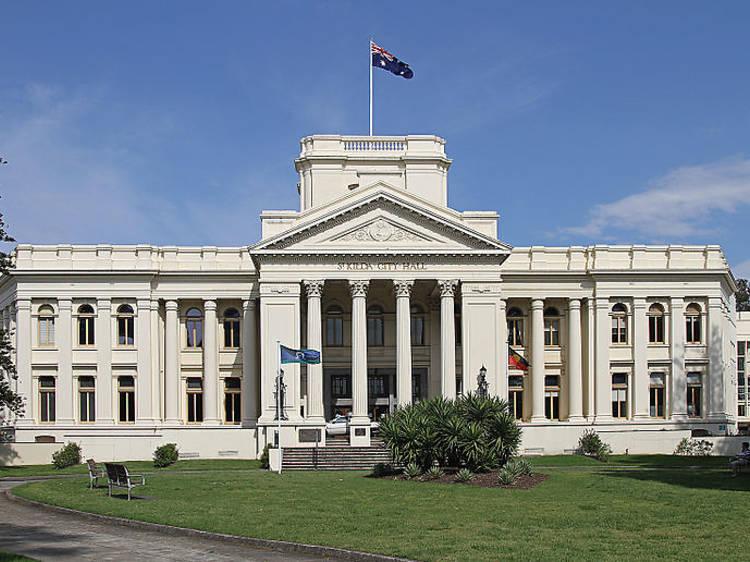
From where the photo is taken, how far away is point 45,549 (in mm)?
19828

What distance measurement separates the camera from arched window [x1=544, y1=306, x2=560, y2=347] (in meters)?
64.0

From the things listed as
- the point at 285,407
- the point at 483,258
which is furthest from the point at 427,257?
the point at 285,407

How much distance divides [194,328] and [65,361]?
26.6 feet

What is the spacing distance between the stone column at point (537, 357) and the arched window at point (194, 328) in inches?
829

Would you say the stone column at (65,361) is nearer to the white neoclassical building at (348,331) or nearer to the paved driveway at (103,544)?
the white neoclassical building at (348,331)

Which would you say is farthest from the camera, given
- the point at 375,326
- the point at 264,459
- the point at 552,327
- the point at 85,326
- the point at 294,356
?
the point at 552,327

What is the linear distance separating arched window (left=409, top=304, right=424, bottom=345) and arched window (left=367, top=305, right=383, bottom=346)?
77.8 inches

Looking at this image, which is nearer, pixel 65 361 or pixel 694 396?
pixel 65 361

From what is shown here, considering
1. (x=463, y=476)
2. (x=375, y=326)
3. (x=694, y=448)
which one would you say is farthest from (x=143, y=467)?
(x=694, y=448)

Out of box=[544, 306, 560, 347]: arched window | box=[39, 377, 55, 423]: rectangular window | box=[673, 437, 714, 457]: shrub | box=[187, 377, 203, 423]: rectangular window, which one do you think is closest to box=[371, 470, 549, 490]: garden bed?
box=[673, 437, 714, 457]: shrub

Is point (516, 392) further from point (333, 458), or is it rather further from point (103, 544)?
point (103, 544)

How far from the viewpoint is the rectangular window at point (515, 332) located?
6362 cm

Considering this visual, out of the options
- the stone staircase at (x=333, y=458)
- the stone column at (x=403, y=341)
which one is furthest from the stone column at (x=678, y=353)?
the stone staircase at (x=333, y=458)

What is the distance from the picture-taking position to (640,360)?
203 ft
